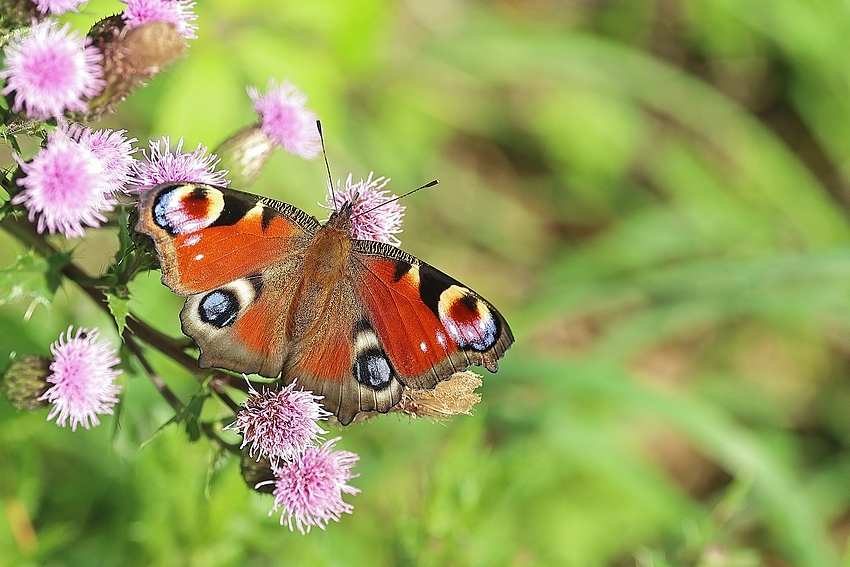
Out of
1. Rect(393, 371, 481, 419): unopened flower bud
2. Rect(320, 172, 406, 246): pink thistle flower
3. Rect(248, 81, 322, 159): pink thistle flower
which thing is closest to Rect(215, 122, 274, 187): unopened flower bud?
Rect(248, 81, 322, 159): pink thistle flower

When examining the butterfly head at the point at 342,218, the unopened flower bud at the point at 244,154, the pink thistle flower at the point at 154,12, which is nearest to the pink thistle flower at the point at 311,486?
the butterfly head at the point at 342,218

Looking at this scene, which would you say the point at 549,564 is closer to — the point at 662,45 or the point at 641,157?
the point at 641,157

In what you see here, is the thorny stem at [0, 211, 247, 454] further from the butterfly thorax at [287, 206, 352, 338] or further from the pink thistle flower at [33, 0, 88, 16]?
the pink thistle flower at [33, 0, 88, 16]

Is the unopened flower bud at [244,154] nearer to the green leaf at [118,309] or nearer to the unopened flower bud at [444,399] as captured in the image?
the green leaf at [118,309]

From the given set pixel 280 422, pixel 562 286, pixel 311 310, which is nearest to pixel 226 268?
pixel 311 310

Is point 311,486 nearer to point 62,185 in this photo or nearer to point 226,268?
point 226,268

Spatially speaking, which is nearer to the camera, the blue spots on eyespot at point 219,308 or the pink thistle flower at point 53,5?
the pink thistle flower at point 53,5
